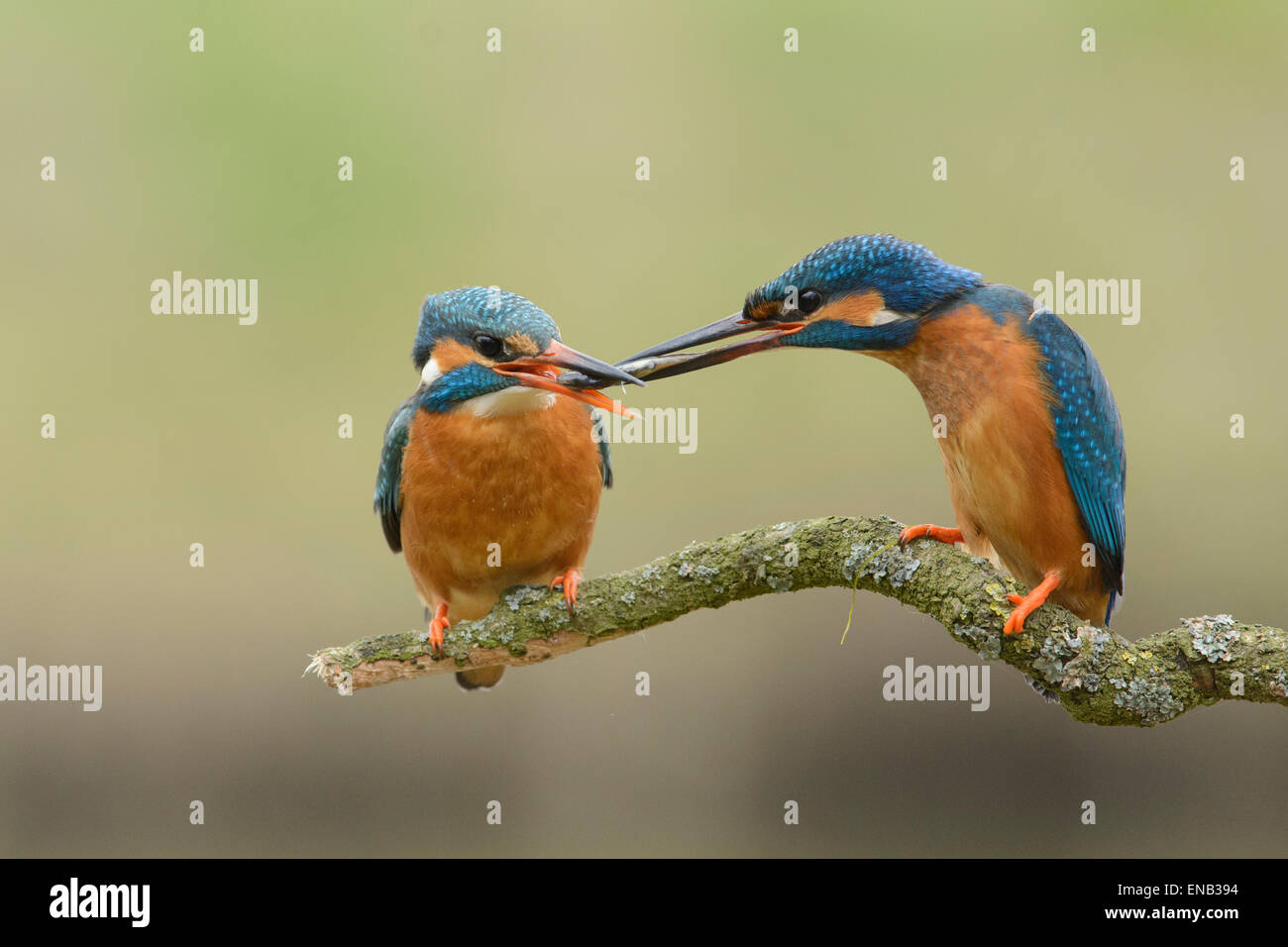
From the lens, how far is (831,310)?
2969 millimetres

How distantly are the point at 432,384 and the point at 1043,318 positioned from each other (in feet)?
5.32

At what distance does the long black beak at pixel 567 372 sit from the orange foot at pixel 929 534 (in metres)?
0.71

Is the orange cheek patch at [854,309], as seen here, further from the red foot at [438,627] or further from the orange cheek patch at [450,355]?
the red foot at [438,627]

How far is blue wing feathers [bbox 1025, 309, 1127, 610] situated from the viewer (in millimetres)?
3094

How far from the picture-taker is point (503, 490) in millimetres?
3502

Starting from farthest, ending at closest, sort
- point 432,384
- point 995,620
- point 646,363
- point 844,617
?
point 844,617 < point 432,384 < point 646,363 < point 995,620

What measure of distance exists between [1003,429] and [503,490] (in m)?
1.35

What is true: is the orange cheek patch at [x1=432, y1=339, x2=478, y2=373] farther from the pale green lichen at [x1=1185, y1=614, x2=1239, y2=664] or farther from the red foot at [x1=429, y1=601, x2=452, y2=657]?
the pale green lichen at [x1=1185, y1=614, x2=1239, y2=664]

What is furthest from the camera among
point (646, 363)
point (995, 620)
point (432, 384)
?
point (432, 384)

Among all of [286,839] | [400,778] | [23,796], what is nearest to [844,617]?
[400,778]

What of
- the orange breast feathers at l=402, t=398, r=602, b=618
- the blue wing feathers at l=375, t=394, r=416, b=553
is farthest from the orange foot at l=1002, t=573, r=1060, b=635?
the blue wing feathers at l=375, t=394, r=416, b=553

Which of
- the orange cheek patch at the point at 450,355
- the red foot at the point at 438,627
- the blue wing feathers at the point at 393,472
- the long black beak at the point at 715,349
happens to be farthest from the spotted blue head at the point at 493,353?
the red foot at the point at 438,627

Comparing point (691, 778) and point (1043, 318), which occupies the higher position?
point (1043, 318)

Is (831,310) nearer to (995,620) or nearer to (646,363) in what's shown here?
(646,363)
